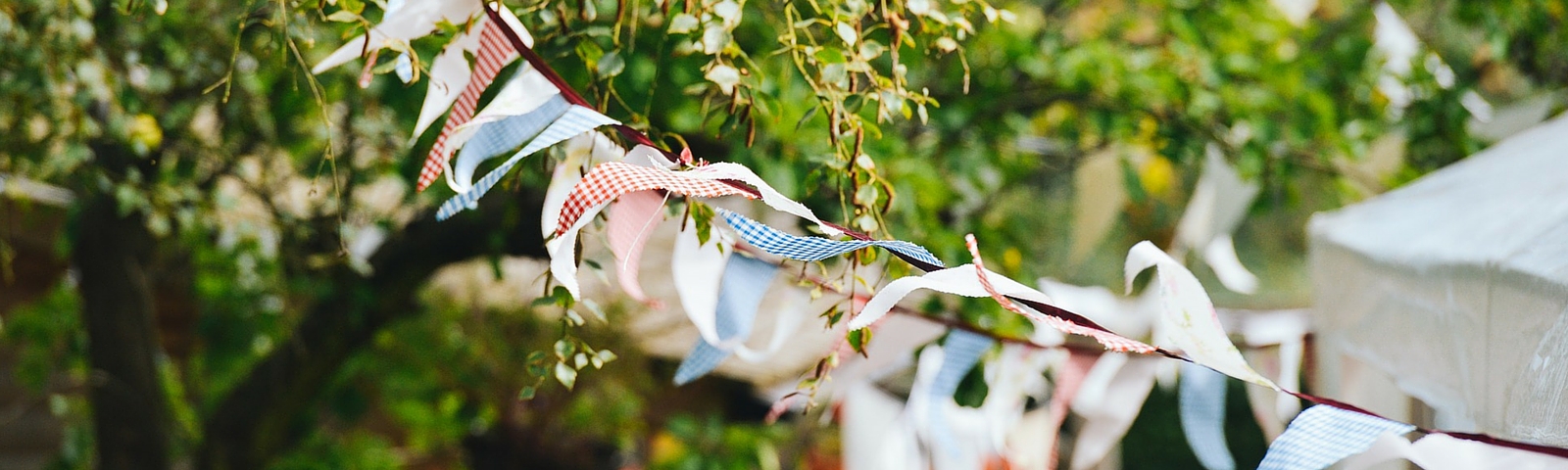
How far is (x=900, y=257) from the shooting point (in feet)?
3.26

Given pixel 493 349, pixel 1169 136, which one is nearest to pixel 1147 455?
pixel 1169 136

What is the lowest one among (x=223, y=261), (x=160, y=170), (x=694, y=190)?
(x=223, y=261)

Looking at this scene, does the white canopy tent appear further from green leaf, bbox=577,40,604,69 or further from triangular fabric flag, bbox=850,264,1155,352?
green leaf, bbox=577,40,604,69

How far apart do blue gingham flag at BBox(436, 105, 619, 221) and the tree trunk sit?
211 centimetres

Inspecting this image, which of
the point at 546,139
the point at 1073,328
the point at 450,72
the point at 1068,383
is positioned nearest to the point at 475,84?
the point at 450,72

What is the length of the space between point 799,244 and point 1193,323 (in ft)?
1.24

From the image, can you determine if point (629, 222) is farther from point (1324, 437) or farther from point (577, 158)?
point (1324, 437)

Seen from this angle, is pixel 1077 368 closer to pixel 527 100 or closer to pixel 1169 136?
pixel 1169 136

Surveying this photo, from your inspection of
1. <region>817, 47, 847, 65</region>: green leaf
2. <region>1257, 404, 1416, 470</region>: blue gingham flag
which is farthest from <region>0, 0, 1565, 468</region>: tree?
<region>1257, 404, 1416, 470</region>: blue gingham flag

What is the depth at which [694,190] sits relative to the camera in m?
0.89

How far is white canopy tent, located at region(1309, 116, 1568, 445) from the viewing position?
46.4 inches

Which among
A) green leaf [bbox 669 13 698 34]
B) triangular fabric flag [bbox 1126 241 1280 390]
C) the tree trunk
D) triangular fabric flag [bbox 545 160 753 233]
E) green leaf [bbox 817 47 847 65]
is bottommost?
the tree trunk

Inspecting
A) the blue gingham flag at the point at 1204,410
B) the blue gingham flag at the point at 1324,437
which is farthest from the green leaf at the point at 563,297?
the blue gingham flag at the point at 1204,410

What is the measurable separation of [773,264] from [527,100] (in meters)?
0.53
